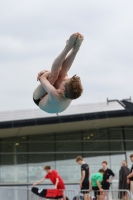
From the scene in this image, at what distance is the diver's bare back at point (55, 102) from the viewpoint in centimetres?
815

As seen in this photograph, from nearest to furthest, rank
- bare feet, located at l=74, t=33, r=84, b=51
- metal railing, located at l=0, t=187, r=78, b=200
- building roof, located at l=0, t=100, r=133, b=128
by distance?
bare feet, located at l=74, t=33, r=84, b=51
metal railing, located at l=0, t=187, r=78, b=200
building roof, located at l=0, t=100, r=133, b=128

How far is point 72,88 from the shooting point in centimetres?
784

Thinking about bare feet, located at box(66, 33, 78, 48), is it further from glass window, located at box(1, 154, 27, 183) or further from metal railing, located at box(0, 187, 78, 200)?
glass window, located at box(1, 154, 27, 183)

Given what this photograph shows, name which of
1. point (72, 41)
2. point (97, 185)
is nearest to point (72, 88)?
point (72, 41)

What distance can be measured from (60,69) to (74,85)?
26.5 inches

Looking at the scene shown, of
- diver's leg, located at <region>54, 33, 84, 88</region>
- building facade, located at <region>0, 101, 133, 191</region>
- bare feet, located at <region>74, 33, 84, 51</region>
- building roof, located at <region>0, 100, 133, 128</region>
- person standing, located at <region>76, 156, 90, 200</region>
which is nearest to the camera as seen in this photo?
A: bare feet, located at <region>74, 33, 84, 51</region>

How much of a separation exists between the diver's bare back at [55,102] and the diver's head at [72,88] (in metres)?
0.20

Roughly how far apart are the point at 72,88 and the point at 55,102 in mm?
516

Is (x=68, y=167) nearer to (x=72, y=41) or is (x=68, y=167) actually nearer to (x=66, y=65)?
(x=66, y=65)

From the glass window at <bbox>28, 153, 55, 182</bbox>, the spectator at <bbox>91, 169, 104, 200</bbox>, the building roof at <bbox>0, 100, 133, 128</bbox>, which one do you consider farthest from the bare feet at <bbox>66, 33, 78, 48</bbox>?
the glass window at <bbox>28, 153, 55, 182</bbox>

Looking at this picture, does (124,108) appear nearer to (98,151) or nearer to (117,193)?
(98,151)

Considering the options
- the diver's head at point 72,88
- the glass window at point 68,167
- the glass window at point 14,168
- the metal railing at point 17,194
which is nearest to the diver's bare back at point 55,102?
the diver's head at point 72,88

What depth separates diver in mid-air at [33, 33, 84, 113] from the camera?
7904 mm

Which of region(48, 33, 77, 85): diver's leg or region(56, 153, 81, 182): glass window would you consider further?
region(56, 153, 81, 182): glass window
